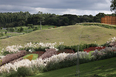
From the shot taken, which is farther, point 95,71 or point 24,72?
point 24,72

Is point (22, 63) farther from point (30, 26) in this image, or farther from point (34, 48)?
point (30, 26)

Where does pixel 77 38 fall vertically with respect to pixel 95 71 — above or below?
below

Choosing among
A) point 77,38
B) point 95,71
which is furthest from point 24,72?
point 77,38

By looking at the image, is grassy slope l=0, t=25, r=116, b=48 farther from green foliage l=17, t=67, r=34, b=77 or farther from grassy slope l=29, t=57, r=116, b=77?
grassy slope l=29, t=57, r=116, b=77

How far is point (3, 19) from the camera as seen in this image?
2729 inches

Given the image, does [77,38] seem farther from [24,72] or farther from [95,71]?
[95,71]

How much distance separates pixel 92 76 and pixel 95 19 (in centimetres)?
4195

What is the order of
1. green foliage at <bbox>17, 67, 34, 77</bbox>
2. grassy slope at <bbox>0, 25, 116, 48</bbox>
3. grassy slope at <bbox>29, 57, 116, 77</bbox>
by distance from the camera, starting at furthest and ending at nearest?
1. grassy slope at <bbox>0, 25, 116, 48</bbox>
2. green foliage at <bbox>17, 67, 34, 77</bbox>
3. grassy slope at <bbox>29, 57, 116, 77</bbox>

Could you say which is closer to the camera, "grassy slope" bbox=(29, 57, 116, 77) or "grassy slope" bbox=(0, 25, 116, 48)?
"grassy slope" bbox=(29, 57, 116, 77)

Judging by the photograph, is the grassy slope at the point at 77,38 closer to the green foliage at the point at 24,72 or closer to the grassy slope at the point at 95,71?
the green foliage at the point at 24,72

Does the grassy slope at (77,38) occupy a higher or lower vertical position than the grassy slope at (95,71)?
lower

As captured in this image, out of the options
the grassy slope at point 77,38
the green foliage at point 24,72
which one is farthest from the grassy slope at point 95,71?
the grassy slope at point 77,38

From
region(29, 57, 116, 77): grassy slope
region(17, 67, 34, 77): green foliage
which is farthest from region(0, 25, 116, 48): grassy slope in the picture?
region(29, 57, 116, 77): grassy slope

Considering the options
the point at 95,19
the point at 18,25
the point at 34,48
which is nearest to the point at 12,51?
the point at 34,48
